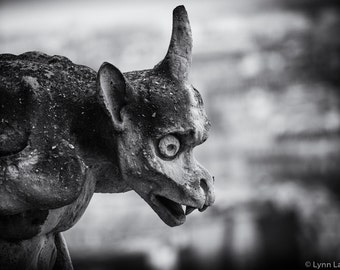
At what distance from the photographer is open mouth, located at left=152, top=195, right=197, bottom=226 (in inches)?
39.8

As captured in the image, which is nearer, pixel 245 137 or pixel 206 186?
pixel 206 186

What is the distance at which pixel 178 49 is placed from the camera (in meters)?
A: 1.01

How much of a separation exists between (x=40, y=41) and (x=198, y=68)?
1.76m

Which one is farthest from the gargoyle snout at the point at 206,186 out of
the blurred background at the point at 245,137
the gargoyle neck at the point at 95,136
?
the blurred background at the point at 245,137

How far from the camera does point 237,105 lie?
625 cm

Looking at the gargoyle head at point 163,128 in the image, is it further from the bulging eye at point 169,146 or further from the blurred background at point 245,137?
the blurred background at point 245,137

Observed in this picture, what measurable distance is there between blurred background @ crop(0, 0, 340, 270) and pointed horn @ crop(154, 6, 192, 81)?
4125 millimetres

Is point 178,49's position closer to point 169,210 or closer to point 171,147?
point 171,147

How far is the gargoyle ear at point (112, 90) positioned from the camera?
938mm

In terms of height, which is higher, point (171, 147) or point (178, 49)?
point (178, 49)

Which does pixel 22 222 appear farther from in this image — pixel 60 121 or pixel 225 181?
pixel 225 181

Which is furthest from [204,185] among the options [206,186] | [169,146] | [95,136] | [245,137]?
[245,137]

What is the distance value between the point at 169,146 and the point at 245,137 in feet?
17.7

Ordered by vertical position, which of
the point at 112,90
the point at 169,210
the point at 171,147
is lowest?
the point at 169,210
